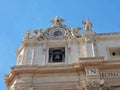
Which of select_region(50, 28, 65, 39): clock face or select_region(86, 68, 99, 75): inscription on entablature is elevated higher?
select_region(50, 28, 65, 39): clock face

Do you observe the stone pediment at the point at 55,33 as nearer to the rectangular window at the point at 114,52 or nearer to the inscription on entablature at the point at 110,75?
the rectangular window at the point at 114,52

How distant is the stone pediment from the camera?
22.9 metres

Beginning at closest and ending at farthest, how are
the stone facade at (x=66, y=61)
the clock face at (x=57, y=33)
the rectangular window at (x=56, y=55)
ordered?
the stone facade at (x=66, y=61) → the rectangular window at (x=56, y=55) → the clock face at (x=57, y=33)

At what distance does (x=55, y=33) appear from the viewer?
23.5m

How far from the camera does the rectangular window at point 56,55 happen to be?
853 inches

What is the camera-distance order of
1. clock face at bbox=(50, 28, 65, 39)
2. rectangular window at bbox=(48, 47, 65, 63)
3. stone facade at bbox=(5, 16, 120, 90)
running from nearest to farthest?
1. stone facade at bbox=(5, 16, 120, 90)
2. rectangular window at bbox=(48, 47, 65, 63)
3. clock face at bbox=(50, 28, 65, 39)

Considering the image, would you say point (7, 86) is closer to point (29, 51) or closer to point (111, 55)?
point (29, 51)

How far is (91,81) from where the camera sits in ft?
61.3

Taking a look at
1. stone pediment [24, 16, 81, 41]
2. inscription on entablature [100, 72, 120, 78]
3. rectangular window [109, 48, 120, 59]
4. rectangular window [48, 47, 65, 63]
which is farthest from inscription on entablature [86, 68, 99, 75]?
stone pediment [24, 16, 81, 41]

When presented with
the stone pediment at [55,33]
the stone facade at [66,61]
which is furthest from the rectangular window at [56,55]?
the stone pediment at [55,33]

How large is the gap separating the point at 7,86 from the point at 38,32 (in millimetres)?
5107

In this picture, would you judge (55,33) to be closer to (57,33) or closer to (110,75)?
(57,33)

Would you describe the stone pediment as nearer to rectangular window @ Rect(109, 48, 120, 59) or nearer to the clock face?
the clock face

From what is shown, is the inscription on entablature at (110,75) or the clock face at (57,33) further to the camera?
the clock face at (57,33)
